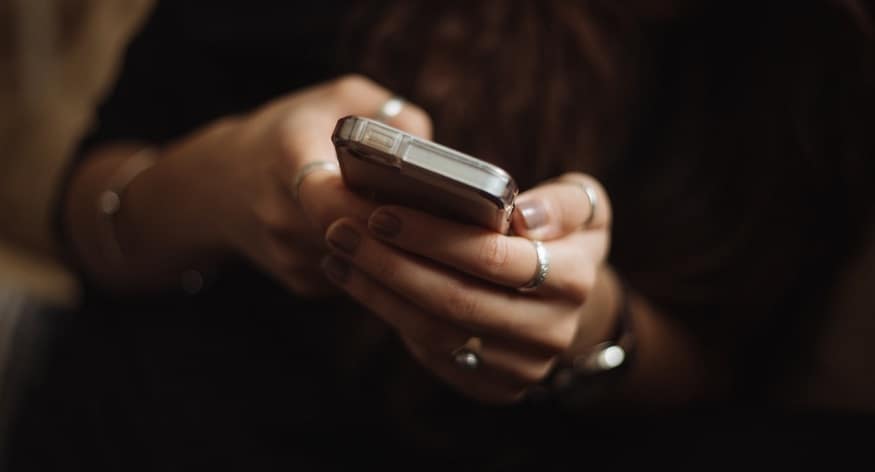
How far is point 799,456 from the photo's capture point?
0.57 m

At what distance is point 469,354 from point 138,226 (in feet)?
1.30

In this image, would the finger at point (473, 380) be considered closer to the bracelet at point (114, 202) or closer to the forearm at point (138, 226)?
the forearm at point (138, 226)

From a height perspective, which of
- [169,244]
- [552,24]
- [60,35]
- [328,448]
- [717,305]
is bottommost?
[328,448]

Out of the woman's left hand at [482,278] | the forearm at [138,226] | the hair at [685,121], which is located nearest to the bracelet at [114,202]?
the forearm at [138,226]

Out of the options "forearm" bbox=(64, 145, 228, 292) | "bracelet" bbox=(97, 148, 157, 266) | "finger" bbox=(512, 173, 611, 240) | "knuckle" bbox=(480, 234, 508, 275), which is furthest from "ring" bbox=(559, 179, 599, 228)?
"bracelet" bbox=(97, 148, 157, 266)

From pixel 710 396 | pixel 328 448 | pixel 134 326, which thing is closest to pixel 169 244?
pixel 134 326

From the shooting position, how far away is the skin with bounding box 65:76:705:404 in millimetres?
411

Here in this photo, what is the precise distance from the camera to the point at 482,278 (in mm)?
418

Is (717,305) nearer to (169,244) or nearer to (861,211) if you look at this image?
(861,211)

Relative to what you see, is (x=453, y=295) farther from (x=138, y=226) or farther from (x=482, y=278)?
(x=138, y=226)

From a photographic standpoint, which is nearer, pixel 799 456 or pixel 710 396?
pixel 799 456

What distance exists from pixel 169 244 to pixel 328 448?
252 mm

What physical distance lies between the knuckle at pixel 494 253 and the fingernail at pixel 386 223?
2.0 inches

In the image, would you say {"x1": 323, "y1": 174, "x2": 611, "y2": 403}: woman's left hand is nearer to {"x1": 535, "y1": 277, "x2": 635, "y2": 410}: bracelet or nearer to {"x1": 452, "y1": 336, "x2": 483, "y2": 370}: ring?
{"x1": 452, "y1": 336, "x2": 483, "y2": 370}: ring
